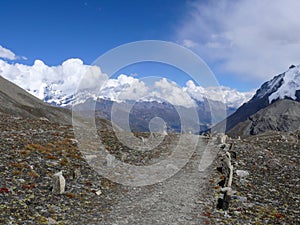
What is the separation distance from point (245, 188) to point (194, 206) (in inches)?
247

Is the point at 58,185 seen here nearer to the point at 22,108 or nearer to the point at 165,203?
the point at 165,203

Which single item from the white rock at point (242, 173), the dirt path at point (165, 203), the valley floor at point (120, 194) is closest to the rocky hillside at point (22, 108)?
the valley floor at point (120, 194)

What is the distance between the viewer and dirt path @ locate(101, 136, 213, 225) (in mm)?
15859

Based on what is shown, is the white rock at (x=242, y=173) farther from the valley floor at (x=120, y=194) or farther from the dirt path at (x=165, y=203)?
the dirt path at (x=165, y=203)

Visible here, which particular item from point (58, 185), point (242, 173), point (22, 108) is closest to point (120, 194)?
point (58, 185)

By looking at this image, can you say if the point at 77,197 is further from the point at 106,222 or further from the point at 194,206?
the point at 194,206

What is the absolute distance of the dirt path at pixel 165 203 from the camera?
624 inches

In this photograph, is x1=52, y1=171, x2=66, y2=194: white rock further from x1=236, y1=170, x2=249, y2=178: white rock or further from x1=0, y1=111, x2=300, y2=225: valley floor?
x1=236, y1=170, x2=249, y2=178: white rock

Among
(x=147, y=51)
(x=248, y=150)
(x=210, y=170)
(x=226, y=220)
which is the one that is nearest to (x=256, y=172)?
(x=210, y=170)

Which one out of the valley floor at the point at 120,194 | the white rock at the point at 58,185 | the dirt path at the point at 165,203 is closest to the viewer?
the valley floor at the point at 120,194

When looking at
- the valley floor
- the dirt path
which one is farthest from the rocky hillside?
the dirt path

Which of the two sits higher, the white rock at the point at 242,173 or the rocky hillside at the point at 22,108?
the rocky hillside at the point at 22,108

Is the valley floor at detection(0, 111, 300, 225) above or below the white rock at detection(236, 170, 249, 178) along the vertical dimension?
below

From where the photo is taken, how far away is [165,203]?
1845 cm
